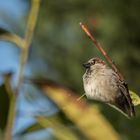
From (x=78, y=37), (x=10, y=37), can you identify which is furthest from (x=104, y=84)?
(x=78, y=37)

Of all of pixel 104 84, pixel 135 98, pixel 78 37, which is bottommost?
pixel 135 98

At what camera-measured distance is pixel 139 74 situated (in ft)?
33.3

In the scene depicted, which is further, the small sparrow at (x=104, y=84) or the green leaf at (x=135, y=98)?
the small sparrow at (x=104, y=84)

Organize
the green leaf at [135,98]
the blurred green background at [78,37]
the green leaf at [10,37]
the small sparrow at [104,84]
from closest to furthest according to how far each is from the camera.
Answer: the green leaf at [10,37]
the green leaf at [135,98]
the small sparrow at [104,84]
the blurred green background at [78,37]

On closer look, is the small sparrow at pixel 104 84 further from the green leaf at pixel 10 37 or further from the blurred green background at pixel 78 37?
the blurred green background at pixel 78 37

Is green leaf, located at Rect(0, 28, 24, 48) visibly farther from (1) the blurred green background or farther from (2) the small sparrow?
(1) the blurred green background

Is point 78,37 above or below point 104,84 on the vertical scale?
above

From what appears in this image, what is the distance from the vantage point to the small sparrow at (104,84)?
1747 millimetres

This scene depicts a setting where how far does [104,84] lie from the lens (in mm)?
2129

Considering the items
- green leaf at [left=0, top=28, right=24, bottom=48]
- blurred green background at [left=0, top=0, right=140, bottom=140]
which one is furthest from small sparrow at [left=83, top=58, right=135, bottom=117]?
blurred green background at [left=0, top=0, right=140, bottom=140]

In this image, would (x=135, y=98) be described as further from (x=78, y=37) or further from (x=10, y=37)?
(x=78, y=37)

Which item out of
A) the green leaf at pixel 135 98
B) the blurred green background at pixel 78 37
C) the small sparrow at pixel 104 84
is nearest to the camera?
the green leaf at pixel 135 98

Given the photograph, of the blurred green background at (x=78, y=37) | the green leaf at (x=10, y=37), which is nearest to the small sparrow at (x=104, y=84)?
the green leaf at (x=10, y=37)

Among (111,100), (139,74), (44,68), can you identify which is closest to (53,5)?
(44,68)
